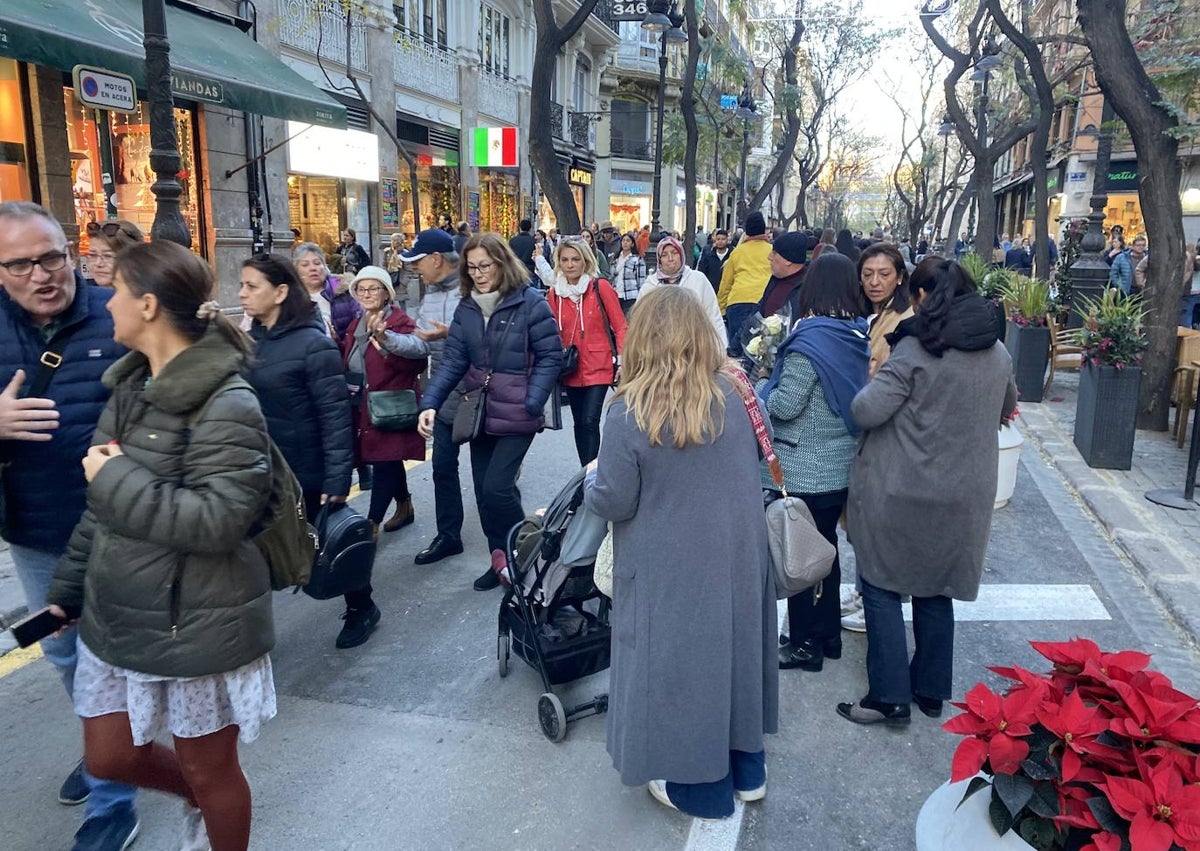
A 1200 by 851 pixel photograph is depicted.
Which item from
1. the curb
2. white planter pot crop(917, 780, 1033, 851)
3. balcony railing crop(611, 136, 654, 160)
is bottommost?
the curb

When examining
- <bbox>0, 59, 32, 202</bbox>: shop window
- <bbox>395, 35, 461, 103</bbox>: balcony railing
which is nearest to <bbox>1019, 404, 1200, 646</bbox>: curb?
<bbox>0, 59, 32, 202</bbox>: shop window

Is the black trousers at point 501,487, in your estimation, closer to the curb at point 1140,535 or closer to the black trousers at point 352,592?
the black trousers at point 352,592

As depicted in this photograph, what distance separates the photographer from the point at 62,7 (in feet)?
33.1

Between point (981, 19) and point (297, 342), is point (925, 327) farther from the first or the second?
point (981, 19)

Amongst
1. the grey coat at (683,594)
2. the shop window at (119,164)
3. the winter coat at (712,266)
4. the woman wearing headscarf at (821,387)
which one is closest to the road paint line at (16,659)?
the grey coat at (683,594)

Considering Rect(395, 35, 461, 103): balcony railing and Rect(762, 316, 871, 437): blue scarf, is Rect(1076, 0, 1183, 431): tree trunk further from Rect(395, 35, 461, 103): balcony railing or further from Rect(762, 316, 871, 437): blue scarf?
Rect(395, 35, 461, 103): balcony railing

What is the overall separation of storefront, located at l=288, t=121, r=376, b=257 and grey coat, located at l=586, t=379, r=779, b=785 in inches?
603

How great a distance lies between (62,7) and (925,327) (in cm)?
1092

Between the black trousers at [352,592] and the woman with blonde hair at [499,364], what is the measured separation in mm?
734

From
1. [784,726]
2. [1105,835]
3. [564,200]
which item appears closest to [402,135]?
[564,200]

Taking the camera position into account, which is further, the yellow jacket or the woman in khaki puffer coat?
the yellow jacket

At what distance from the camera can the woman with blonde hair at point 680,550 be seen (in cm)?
263

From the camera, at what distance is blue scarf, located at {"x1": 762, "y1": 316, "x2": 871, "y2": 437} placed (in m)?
3.57

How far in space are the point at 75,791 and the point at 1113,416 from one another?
25.2 feet
